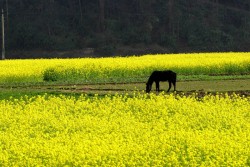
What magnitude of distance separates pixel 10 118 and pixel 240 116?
24.9 feet

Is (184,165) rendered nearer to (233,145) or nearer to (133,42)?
(233,145)

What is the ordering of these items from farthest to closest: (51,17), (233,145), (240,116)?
(51,17)
(240,116)
(233,145)

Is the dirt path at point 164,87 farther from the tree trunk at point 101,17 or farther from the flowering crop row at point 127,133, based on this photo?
the tree trunk at point 101,17

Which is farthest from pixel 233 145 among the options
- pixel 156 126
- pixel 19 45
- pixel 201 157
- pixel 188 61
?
pixel 19 45

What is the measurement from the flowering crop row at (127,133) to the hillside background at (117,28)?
190 feet

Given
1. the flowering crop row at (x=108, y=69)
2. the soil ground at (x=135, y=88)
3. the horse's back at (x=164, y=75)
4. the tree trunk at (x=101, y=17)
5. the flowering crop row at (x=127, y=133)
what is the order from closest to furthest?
the flowering crop row at (x=127, y=133), the soil ground at (x=135, y=88), the horse's back at (x=164, y=75), the flowering crop row at (x=108, y=69), the tree trunk at (x=101, y=17)

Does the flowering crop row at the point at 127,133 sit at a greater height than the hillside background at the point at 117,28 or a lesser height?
lesser

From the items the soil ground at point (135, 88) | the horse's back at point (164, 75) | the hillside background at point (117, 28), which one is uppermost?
the hillside background at point (117, 28)

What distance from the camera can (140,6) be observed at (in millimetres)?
96312

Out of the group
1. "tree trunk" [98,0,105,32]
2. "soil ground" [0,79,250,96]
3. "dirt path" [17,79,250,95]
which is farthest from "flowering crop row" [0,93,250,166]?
"tree trunk" [98,0,105,32]

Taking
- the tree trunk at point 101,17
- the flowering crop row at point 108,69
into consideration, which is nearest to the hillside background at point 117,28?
the tree trunk at point 101,17

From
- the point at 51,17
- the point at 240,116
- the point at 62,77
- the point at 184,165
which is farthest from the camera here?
the point at 51,17

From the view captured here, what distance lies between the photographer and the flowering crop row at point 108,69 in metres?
43.3

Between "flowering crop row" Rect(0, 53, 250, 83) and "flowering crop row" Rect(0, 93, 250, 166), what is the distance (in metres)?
16.2
